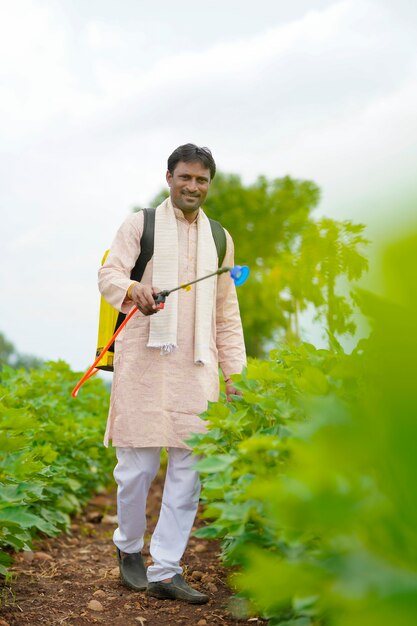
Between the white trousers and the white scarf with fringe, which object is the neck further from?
the white trousers

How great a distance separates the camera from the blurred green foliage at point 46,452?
3.03 metres

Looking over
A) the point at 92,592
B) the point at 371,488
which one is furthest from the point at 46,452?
the point at 371,488

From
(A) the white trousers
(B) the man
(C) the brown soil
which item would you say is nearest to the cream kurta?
(B) the man

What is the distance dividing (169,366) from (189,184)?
2.91ft

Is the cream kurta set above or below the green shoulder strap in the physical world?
below

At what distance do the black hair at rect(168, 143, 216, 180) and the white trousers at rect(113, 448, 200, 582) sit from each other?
1.39 meters

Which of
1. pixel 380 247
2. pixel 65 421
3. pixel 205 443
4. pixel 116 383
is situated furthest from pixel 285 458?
pixel 65 421

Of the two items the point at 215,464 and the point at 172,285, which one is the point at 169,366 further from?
the point at 215,464

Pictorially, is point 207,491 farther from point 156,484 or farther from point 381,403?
point 156,484

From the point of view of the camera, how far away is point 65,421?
19.0ft

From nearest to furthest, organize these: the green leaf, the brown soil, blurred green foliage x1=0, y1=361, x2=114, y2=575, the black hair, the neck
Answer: the green leaf
blurred green foliage x1=0, y1=361, x2=114, y2=575
the brown soil
the black hair
the neck

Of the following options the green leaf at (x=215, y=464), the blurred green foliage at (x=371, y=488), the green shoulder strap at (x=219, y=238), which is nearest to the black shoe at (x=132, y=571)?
the green shoulder strap at (x=219, y=238)

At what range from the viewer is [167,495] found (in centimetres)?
392

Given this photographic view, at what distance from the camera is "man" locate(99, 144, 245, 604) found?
381 centimetres
